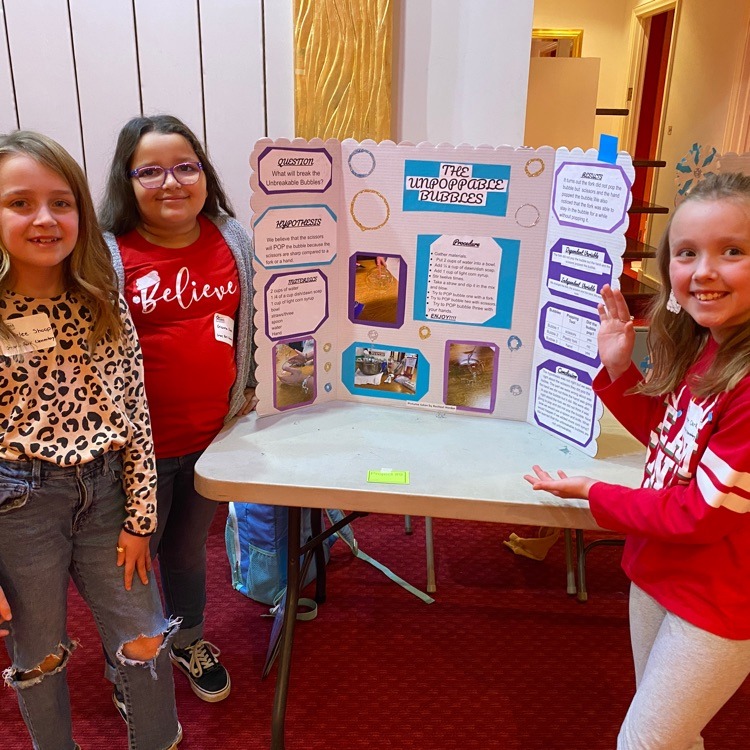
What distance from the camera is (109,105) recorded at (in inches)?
92.4

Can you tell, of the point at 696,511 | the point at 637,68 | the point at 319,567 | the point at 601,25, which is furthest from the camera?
the point at 601,25

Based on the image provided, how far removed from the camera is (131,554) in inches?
52.2

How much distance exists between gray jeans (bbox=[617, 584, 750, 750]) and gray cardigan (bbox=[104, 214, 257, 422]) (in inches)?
36.9

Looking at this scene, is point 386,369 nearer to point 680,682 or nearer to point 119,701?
point 680,682

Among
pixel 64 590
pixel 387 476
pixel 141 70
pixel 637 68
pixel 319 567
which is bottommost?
pixel 319 567

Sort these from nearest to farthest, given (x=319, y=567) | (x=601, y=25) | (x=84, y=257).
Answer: (x=84, y=257) < (x=319, y=567) < (x=601, y=25)

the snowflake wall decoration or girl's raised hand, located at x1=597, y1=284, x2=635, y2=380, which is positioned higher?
the snowflake wall decoration

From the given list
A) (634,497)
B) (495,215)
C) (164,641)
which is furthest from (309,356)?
(634,497)

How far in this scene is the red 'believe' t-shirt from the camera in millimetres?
1464

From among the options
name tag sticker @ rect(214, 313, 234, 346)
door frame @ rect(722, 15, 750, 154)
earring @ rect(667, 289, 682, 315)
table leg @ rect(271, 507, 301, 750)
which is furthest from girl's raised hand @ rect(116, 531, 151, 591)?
door frame @ rect(722, 15, 750, 154)

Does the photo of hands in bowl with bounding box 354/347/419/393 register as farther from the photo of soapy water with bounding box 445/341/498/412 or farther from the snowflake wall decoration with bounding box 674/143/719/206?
the snowflake wall decoration with bounding box 674/143/719/206

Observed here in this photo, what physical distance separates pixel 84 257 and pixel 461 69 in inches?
59.6

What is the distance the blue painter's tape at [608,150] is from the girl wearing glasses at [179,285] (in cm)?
77

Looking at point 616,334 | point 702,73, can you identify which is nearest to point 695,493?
point 616,334
